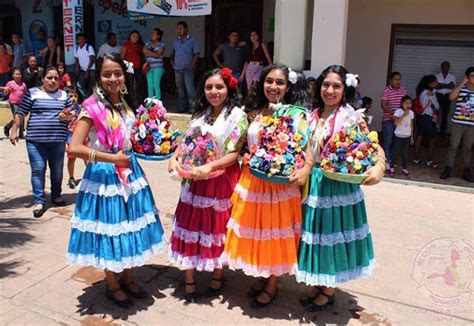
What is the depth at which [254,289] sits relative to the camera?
3.75 m

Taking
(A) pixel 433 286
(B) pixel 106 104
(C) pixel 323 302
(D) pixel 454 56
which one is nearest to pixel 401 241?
(A) pixel 433 286

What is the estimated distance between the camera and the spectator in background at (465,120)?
7242mm

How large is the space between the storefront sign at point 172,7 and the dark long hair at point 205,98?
578cm

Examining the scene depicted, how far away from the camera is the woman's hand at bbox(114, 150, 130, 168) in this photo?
3303 millimetres

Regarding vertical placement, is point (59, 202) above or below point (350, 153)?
below

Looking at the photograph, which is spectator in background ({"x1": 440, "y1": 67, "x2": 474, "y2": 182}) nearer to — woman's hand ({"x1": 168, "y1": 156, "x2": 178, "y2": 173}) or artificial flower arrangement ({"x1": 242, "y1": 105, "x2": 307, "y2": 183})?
artificial flower arrangement ({"x1": 242, "y1": 105, "x2": 307, "y2": 183})

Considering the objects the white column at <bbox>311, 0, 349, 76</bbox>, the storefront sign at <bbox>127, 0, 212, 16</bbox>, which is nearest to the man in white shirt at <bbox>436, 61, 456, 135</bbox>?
the white column at <bbox>311, 0, 349, 76</bbox>

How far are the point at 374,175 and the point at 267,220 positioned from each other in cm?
83

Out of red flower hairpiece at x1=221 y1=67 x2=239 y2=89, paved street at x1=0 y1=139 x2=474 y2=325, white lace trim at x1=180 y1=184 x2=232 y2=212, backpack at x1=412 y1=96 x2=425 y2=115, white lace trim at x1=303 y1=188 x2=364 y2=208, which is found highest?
red flower hairpiece at x1=221 y1=67 x2=239 y2=89

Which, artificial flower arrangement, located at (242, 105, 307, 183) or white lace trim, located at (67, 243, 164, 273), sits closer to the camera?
artificial flower arrangement, located at (242, 105, 307, 183)

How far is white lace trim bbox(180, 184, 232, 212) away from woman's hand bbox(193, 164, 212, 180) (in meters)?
0.26

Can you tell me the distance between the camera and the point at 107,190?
333cm

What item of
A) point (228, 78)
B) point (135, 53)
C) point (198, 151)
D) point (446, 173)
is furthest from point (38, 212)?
point (446, 173)

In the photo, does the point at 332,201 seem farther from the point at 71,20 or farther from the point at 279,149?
the point at 71,20
